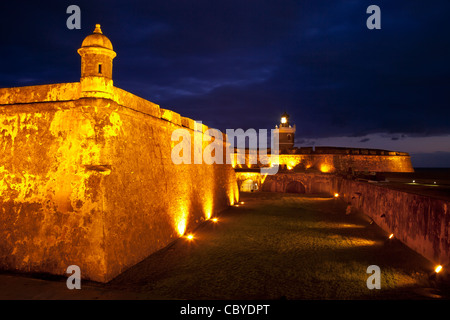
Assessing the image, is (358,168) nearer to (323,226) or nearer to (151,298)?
(323,226)

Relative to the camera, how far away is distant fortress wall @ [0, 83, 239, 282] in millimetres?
6090

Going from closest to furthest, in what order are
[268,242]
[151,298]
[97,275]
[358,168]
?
[151,298], [97,275], [268,242], [358,168]

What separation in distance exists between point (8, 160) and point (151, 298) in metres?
4.97

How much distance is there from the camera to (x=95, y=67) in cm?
644

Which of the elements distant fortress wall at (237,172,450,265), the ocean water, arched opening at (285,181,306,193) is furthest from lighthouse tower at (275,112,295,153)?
distant fortress wall at (237,172,450,265)

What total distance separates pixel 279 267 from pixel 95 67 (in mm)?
6557

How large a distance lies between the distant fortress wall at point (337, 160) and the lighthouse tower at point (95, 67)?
35952mm

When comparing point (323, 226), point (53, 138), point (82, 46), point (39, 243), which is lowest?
point (323, 226)

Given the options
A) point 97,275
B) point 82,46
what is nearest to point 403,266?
point 97,275

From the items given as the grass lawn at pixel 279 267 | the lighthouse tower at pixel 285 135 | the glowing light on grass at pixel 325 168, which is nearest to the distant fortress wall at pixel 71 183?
the grass lawn at pixel 279 267

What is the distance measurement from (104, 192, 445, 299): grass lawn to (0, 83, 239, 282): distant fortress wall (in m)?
0.93

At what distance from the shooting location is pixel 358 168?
43.7 metres
